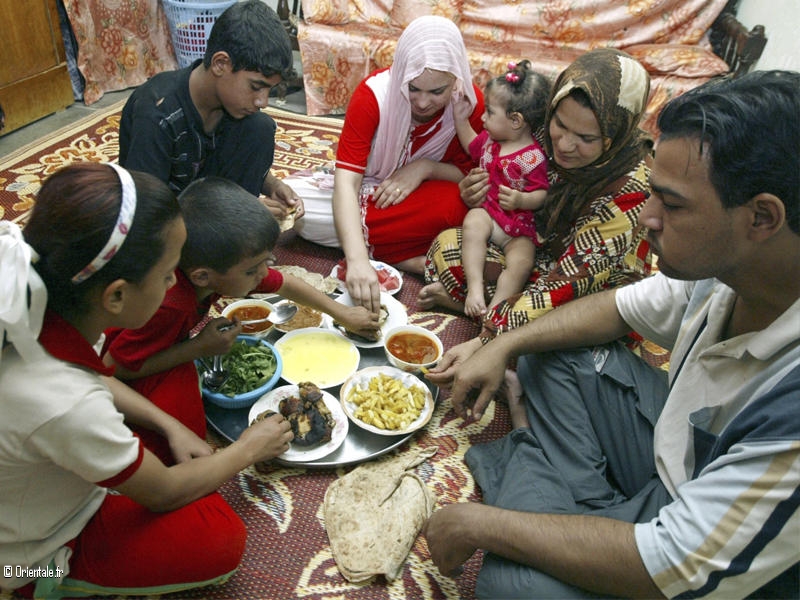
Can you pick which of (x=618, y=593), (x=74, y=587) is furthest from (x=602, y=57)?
(x=74, y=587)

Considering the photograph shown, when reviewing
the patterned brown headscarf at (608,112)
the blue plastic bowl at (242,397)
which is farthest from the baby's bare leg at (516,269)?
the blue plastic bowl at (242,397)

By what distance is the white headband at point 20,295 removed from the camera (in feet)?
2.97

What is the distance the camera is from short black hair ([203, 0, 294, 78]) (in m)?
1.95

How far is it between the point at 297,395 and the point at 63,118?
3257 mm

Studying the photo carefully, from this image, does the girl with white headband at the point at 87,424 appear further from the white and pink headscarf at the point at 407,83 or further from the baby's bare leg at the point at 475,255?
the white and pink headscarf at the point at 407,83

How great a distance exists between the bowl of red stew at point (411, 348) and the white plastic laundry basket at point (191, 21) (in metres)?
3.06

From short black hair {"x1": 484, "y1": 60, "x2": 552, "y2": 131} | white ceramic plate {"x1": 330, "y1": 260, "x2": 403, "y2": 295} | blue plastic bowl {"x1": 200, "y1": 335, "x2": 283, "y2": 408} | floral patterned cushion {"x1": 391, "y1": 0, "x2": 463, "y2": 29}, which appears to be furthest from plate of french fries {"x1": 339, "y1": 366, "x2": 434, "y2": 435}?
floral patterned cushion {"x1": 391, "y1": 0, "x2": 463, "y2": 29}

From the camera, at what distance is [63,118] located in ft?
12.6

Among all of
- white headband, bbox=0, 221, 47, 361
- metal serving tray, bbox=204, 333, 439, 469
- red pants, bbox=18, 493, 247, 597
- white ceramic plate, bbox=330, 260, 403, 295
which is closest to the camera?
white headband, bbox=0, 221, 47, 361

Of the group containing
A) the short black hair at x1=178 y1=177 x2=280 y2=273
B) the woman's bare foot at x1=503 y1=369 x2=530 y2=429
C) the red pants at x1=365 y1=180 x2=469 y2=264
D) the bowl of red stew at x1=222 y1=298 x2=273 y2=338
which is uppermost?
the short black hair at x1=178 y1=177 x2=280 y2=273

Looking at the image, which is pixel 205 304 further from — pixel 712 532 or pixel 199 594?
pixel 712 532

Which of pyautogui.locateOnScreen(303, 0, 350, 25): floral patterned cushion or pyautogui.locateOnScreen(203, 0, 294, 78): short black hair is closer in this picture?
pyautogui.locateOnScreen(203, 0, 294, 78): short black hair

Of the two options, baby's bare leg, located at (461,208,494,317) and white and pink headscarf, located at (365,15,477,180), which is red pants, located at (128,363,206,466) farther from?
white and pink headscarf, located at (365,15,477,180)

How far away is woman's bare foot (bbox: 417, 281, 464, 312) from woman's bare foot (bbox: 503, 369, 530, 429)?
1.61 ft
